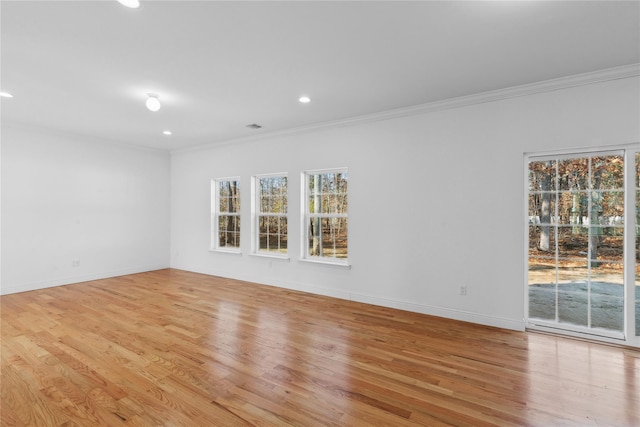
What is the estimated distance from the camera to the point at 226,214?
19.9ft

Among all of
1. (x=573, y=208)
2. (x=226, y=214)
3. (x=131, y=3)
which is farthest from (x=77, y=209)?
(x=573, y=208)

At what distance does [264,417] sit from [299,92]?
3.15m

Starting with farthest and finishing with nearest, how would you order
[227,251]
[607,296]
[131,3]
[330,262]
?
[227,251] → [330,262] → [607,296] → [131,3]

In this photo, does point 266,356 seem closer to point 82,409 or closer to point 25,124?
point 82,409

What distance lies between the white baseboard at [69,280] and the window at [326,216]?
382 centimetres

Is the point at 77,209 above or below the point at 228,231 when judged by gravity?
above

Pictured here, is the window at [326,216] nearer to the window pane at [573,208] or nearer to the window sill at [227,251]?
the window sill at [227,251]

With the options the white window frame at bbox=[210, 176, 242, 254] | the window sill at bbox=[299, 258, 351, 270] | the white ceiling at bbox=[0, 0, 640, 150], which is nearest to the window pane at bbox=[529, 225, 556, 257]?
the white ceiling at bbox=[0, 0, 640, 150]

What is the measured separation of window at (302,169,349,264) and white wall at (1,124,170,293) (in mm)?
3759

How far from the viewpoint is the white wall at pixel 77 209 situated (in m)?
4.76

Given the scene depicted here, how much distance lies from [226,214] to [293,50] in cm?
414

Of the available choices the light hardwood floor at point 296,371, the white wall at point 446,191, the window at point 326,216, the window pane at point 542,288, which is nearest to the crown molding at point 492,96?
the white wall at point 446,191

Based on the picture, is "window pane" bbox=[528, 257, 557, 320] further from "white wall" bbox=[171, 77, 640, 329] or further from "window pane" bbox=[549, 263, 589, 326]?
"white wall" bbox=[171, 77, 640, 329]

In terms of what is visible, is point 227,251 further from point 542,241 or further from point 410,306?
point 542,241
